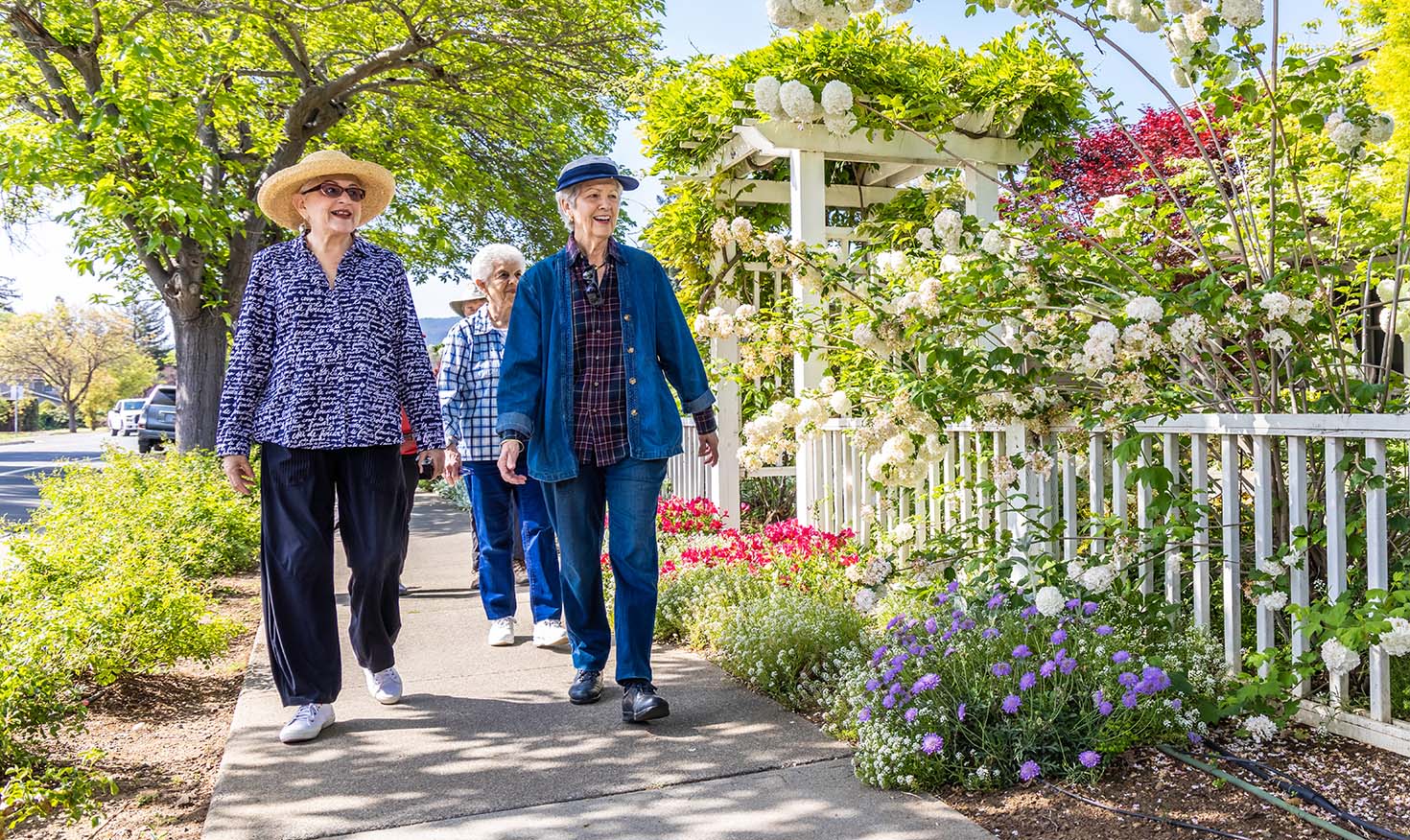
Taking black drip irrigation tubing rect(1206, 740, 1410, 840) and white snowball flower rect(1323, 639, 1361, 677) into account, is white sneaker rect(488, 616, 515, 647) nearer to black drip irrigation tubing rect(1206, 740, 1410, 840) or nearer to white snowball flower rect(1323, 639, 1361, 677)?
black drip irrigation tubing rect(1206, 740, 1410, 840)

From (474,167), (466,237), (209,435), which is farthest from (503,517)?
(466,237)

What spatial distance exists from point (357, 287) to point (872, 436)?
1.77m

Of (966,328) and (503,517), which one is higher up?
(966,328)

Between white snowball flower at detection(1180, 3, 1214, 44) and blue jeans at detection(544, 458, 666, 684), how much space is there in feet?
6.85

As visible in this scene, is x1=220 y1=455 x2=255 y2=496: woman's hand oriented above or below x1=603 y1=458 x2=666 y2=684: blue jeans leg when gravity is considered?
above

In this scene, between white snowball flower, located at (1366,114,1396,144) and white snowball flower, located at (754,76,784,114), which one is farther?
white snowball flower, located at (754,76,784,114)

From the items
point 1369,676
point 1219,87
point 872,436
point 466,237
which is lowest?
point 1369,676

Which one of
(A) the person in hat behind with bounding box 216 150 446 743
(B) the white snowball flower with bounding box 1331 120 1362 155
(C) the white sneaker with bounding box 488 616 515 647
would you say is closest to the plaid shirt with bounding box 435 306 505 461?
(C) the white sneaker with bounding box 488 616 515 647

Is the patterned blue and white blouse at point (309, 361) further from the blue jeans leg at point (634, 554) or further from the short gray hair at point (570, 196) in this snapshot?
the blue jeans leg at point (634, 554)

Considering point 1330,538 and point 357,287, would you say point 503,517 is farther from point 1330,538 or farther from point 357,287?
point 1330,538

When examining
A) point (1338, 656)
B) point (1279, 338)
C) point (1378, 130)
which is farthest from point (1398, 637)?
point (1378, 130)

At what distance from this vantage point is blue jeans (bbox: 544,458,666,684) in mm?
3264

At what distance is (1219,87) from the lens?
308cm

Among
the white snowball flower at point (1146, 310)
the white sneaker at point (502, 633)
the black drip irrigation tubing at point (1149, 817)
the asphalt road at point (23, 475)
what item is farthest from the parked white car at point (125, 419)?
the black drip irrigation tubing at point (1149, 817)
